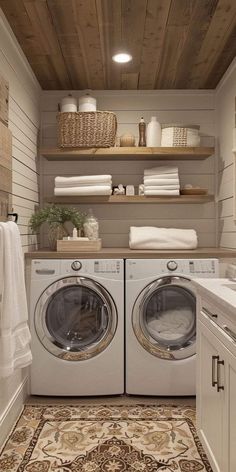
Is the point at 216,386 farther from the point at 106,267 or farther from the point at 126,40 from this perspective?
the point at 126,40

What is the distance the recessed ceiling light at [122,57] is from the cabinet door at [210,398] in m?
1.86

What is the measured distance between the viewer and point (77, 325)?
2.96 meters

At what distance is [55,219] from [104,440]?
1.51 meters

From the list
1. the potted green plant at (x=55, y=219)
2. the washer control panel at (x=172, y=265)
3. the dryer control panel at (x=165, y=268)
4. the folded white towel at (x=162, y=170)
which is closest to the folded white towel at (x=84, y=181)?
the potted green plant at (x=55, y=219)

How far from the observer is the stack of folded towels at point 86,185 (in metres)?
3.30

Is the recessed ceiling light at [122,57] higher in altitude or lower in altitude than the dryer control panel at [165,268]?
higher

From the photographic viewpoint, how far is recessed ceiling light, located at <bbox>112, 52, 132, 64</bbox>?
289 cm

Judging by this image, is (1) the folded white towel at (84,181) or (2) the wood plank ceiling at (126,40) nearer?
(2) the wood plank ceiling at (126,40)

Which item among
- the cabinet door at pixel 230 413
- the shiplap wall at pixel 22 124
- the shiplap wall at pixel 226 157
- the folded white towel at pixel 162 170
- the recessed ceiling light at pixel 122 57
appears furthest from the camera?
the folded white towel at pixel 162 170

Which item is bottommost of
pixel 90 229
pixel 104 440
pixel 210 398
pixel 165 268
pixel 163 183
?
pixel 104 440

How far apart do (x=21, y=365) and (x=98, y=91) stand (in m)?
2.43

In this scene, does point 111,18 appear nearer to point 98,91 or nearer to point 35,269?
point 98,91

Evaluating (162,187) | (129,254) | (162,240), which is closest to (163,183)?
(162,187)

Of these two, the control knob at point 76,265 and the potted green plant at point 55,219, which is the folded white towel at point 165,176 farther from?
the control knob at point 76,265
